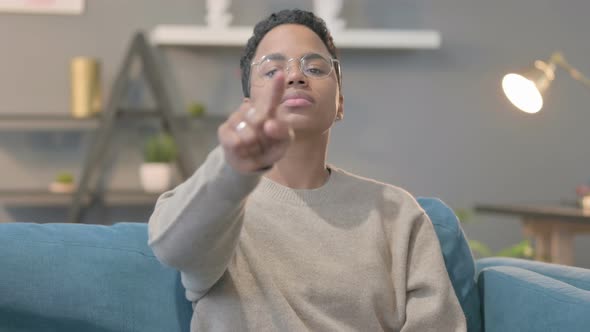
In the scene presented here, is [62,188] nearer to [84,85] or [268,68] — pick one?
[84,85]

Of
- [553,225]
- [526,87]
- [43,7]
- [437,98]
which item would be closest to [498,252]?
[437,98]

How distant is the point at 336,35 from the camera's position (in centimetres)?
414

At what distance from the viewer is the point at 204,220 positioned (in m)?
1.06

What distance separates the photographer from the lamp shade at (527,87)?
124 inches

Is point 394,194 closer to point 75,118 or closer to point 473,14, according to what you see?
point 75,118

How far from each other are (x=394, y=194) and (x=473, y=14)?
3.11 m

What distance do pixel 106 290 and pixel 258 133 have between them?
503 mm

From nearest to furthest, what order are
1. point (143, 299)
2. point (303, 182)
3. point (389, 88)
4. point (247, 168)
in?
1. point (247, 168)
2. point (143, 299)
3. point (303, 182)
4. point (389, 88)

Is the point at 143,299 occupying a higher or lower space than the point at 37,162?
higher

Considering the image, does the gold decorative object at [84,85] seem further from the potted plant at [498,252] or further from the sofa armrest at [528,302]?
the sofa armrest at [528,302]

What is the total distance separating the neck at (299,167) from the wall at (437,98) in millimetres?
2799

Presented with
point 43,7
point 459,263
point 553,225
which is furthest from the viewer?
point 43,7

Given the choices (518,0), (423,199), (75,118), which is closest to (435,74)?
(518,0)

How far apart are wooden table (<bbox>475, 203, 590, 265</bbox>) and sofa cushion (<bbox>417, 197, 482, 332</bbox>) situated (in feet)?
5.01
